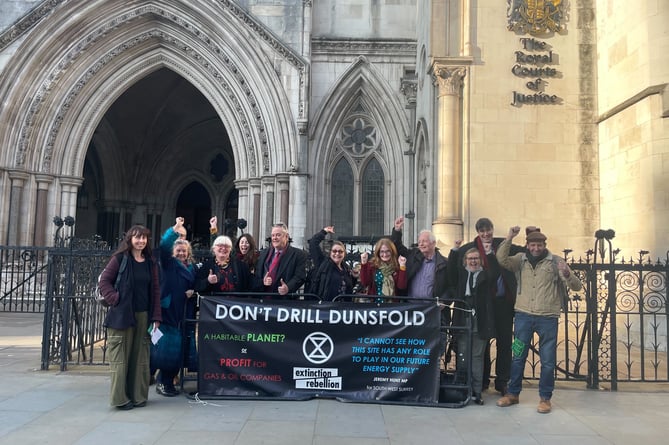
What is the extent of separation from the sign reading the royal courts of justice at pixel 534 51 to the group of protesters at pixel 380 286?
220 inches

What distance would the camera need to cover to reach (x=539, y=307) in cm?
559

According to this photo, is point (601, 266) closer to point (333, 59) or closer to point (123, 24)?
point (333, 59)

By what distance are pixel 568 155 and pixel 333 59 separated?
9.18 meters

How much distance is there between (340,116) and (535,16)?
792 cm

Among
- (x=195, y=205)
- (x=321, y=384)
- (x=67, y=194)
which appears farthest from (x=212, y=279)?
(x=195, y=205)

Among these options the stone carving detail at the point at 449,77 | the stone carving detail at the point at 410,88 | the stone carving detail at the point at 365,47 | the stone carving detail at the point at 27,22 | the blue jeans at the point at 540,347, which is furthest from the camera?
the stone carving detail at the point at 365,47

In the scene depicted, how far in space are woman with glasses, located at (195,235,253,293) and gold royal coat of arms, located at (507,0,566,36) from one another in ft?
26.0

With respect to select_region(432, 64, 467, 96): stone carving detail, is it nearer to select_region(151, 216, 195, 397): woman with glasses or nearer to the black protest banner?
the black protest banner

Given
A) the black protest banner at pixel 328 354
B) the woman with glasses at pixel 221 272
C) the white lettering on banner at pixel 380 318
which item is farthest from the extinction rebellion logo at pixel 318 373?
the woman with glasses at pixel 221 272

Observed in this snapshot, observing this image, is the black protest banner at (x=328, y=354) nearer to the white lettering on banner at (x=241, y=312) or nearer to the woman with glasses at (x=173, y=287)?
the white lettering on banner at (x=241, y=312)

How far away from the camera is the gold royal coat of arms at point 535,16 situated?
10.8 meters

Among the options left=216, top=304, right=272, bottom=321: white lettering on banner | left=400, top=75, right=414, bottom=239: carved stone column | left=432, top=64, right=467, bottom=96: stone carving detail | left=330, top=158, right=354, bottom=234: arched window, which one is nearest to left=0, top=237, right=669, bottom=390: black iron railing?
left=216, top=304, right=272, bottom=321: white lettering on banner

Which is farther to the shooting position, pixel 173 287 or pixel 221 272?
pixel 221 272

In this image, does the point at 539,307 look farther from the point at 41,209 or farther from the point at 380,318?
the point at 41,209
